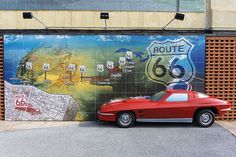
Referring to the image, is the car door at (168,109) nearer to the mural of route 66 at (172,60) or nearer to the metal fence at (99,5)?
the mural of route 66 at (172,60)

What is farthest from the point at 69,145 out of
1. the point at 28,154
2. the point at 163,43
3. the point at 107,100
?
the point at 163,43

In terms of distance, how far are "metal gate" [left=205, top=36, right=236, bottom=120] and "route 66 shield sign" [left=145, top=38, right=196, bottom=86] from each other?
63 cm

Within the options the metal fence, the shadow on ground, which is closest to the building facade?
the shadow on ground

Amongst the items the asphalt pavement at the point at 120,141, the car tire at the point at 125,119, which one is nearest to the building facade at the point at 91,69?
the asphalt pavement at the point at 120,141

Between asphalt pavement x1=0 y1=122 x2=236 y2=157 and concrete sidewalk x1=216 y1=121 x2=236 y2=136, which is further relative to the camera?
concrete sidewalk x1=216 y1=121 x2=236 y2=136

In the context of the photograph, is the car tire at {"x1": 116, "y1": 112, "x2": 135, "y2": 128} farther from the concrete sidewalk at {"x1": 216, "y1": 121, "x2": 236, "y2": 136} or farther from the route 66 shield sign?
the concrete sidewalk at {"x1": 216, "y1": 121, "x2": 236, "y2": 136}

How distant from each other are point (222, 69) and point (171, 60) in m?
1.82

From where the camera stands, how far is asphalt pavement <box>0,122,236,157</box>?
33.6ft

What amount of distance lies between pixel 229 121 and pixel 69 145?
259 inches

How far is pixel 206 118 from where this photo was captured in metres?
13.8

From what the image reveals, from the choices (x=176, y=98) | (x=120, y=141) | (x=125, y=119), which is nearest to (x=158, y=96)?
(x=176, y=98)

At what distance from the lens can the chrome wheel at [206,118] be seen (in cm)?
1379

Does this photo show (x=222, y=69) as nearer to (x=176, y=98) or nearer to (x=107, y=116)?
(x=176, y=98)

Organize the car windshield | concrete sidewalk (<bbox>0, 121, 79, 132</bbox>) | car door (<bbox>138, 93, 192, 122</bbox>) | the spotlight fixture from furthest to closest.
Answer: the spotlight fixture, concrete sidewalk (<bbox>0, 121, 79, 132</bbox>), the car windshield, car door (<bbox>138, 93, 192, 122</bbox>)
